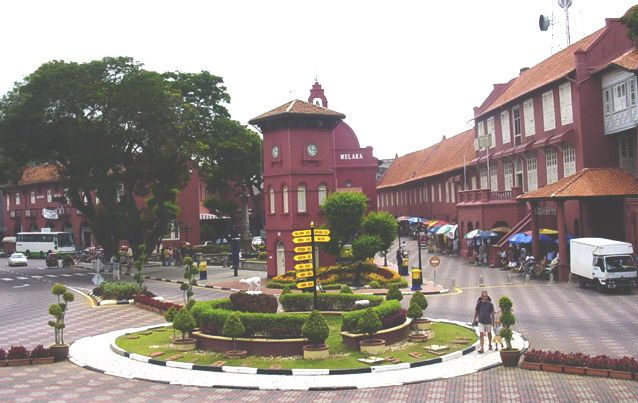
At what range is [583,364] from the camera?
593 inches

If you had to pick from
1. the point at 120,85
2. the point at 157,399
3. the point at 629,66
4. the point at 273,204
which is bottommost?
the point at 157,399

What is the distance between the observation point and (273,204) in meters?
40.7

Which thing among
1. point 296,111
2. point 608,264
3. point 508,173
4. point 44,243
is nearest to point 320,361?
point 608,264

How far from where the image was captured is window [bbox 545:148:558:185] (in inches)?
1625

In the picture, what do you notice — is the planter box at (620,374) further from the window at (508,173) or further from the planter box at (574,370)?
the window at (508,173)

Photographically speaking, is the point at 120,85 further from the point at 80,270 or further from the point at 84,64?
the point at 80,270

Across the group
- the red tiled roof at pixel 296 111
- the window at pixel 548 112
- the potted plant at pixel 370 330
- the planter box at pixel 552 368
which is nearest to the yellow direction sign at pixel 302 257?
the potted plant at pixel 370 330

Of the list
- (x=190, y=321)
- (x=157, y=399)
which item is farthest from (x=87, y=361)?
(x=157, y=399)

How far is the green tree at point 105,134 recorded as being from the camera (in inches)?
1762

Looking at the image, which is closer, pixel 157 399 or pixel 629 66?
pixel 157 399

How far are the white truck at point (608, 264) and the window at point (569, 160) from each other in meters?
9.95

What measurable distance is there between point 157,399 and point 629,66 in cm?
2856

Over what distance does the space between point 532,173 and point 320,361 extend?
32.1 metres

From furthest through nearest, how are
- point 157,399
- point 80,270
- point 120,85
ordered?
point 80,270 → point 120,85 → point 157,399
